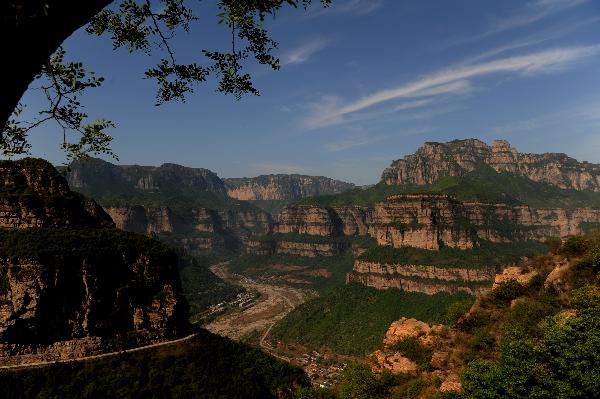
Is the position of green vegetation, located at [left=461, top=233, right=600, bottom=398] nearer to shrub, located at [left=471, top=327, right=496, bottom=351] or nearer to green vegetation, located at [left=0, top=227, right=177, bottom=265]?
shrub, located at [left=471, top=327, right=496, bottom=351]

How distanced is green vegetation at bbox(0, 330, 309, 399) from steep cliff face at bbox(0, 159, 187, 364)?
4323 millimetres

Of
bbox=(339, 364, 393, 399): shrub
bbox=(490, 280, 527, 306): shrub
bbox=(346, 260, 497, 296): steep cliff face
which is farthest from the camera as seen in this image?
bbox=(346, 260, 497, 296): steep cliff face

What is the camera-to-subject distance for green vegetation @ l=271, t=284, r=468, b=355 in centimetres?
15200

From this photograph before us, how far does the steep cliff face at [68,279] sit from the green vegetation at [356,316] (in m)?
89.5

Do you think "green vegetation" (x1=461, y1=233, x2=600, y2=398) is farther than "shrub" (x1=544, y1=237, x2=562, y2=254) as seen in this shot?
No

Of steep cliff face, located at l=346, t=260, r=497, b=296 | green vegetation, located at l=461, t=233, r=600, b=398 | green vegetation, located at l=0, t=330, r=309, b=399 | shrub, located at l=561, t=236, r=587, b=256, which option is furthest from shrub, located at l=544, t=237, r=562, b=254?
steep cliff face, located at l=346, t=260, r=497, b=296

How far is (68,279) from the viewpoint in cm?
6850

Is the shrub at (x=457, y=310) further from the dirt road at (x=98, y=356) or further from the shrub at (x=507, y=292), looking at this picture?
the dirt road at (x=98, y=356)

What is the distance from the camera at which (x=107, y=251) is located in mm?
72250

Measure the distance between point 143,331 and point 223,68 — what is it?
67746mm

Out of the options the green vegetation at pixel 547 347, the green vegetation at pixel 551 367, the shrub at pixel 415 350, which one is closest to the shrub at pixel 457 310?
the shrub at pixel 415 350

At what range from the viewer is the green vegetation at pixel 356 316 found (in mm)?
152000

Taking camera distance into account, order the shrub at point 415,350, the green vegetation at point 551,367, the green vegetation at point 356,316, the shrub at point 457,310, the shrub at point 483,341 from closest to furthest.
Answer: the green vegetation at point 551,367 < the shrub at point 483,341 < the shrub at point 415,350 < the shrub at point 457,310 < the green vegetation at point 356,316

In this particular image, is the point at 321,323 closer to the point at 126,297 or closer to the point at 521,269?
the point at 126,297
